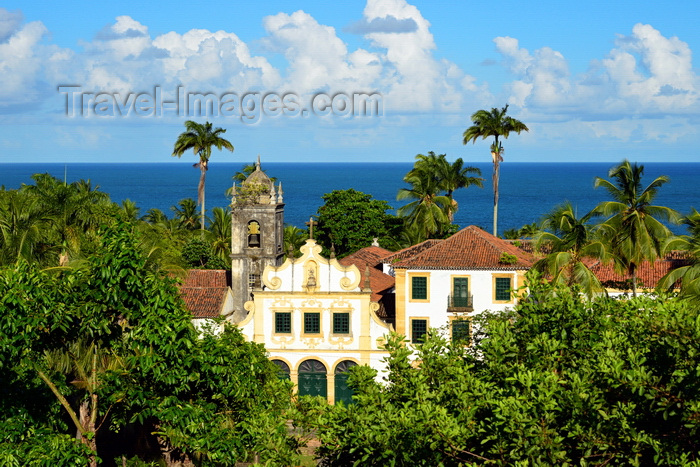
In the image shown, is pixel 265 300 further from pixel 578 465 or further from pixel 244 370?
pixel 578 465

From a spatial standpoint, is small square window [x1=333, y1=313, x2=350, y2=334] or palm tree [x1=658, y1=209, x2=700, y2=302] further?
small square window [x1=333, y1=313, x2=350, y2=334]

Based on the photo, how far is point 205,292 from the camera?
152 ft

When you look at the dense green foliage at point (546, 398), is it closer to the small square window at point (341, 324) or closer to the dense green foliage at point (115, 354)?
the dense green foliage at point (115, 354)

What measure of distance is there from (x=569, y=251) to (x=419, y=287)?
9.19 m

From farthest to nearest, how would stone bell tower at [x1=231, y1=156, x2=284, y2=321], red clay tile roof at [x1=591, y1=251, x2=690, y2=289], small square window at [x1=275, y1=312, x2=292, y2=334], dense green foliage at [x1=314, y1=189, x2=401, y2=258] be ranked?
dense green foliage at [x1=314, y1=189, x2=401, y2=258], stone bell tower at [x1=231, y1=156, x2=284, y2=321], red clay tile roof at [x1=591, y1=251, x2=690, y2=289], small square window at [x1=275, y1=312, x2=292, y2=334]

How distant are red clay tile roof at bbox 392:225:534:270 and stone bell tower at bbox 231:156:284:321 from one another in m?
7.26

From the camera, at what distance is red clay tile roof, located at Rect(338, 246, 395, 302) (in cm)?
4866

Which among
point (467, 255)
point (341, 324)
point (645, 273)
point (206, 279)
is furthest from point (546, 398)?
A: point (206, 279)

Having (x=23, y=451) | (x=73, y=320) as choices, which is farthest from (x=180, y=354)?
(x=23, y=451)

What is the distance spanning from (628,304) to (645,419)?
3890 millimetres

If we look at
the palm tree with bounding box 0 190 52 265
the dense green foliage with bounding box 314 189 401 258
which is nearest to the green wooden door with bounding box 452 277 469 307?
the palm tree with bounding box 0 190 52 265

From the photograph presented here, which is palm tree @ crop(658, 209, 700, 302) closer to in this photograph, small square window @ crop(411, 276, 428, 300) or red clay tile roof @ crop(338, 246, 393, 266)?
small square window @ crop(411, 276, 428, 300)

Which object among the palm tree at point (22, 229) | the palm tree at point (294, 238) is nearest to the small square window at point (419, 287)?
the palm tree at point (22, 229)

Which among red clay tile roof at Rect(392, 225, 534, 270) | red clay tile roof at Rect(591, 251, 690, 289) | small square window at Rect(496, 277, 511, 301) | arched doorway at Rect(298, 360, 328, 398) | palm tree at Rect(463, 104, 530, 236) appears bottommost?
arched doorway at Rect(298, 360, 328, 398)
